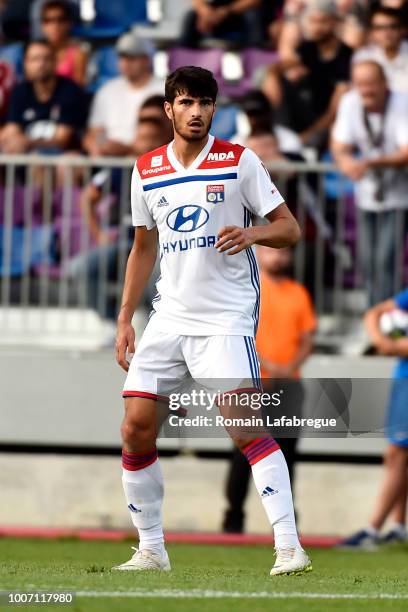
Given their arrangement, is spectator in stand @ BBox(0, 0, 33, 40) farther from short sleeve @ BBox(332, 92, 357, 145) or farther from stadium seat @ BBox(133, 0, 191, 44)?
short sleeve @ BBox(332, 92, 357, 145)

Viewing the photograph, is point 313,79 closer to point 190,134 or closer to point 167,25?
point 167,25

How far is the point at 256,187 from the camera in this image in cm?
650

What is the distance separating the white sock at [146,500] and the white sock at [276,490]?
1.81 feet

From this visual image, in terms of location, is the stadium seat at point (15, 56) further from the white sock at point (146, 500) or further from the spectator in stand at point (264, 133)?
the white sock at point (146, 500)

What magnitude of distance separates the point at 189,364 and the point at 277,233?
73cm

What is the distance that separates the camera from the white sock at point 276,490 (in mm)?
6344

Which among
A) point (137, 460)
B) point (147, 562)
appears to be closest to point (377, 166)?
point (137, 460)

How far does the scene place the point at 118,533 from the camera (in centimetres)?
1217

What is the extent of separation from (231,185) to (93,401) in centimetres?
651

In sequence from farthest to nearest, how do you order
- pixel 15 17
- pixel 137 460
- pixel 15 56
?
pixel 15 17
pixel 15 56
pixel 137 460

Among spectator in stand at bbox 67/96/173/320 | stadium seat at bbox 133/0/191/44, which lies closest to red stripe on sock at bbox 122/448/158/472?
spectator in stand at bbox 67/96/173/320

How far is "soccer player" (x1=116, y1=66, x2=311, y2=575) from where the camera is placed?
21.0 feet

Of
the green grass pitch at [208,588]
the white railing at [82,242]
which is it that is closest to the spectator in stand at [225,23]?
the white railing at [82,242]

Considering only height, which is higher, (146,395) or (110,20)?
(110,20)
